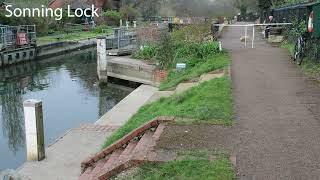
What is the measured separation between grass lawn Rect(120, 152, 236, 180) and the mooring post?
1693 cm

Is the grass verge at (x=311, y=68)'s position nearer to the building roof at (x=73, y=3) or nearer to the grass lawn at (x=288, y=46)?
the grass lawn at (x=288, y=46)

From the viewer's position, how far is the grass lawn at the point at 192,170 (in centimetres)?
608

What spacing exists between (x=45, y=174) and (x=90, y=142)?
89.6 inches

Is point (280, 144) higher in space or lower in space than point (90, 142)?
higher

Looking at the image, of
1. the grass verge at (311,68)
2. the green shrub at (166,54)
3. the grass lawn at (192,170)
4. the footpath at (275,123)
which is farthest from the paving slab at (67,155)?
the green shrub at (166,54)

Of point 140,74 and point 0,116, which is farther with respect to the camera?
point 140,74

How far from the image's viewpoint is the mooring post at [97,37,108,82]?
23172mm

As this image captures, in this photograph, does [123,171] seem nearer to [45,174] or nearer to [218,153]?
[218,153]

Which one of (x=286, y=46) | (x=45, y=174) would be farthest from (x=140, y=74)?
(x=45, y=174)

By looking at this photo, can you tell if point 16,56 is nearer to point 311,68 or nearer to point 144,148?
point 311,68

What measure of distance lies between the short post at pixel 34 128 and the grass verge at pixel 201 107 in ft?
4.58

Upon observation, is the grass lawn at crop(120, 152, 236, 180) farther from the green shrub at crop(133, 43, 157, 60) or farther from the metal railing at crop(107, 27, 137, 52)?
the metal railing at crop(107, 27, 137, 52)

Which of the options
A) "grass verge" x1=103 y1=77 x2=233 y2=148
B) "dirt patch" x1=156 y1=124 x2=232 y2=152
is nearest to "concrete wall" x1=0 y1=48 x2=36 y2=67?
"grass verge" x1=103 y1=77 x2=233 y2=148

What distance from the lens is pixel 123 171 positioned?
6.72 m
